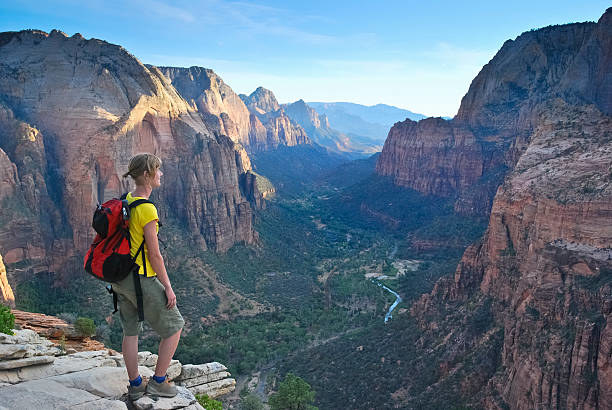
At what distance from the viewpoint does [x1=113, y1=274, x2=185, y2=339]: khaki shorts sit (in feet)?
→ 24.8

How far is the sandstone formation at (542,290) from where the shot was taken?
21.8m

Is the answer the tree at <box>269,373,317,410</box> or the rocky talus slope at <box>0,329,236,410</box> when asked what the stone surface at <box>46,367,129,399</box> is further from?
the tree at <box>269,373,317,410</box>

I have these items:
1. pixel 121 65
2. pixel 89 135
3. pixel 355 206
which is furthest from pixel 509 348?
pixel 355 206

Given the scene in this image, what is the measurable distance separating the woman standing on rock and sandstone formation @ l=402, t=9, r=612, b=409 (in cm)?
2174

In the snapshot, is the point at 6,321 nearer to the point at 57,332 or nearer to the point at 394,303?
the point at 57,332

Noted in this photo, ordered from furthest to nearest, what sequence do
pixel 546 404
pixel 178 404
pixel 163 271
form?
pixel 546 404
pixel 178 404
pixel 163 271

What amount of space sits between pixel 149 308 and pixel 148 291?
1.19ft

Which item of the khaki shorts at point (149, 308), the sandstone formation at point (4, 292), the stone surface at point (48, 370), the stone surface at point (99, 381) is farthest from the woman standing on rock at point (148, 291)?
the sandstone formation at point (4, 292)

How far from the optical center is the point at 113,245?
285 inches

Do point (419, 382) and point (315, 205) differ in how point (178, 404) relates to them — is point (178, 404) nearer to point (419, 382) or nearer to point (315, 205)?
point (419, 382)

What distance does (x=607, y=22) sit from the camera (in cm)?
7712

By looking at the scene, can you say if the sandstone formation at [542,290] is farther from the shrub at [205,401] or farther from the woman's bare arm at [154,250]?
the woman's bare arm at [154,250]

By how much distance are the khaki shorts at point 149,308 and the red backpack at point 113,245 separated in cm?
34

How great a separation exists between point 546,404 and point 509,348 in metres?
4.57
